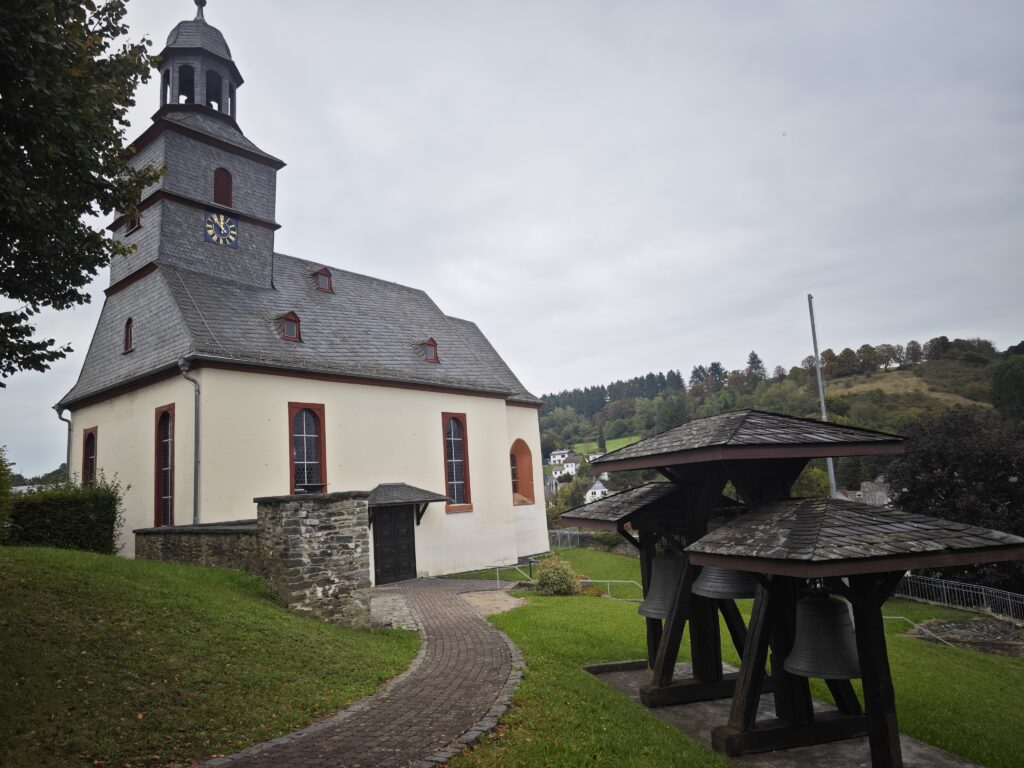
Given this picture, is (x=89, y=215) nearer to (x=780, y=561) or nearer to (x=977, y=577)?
(x=780, y=561)

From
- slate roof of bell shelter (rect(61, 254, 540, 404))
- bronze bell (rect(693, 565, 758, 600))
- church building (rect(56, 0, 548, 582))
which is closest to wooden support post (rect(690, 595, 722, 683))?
bronze bell (rect(693, 565, 758, 600))

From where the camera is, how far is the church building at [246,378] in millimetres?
15875

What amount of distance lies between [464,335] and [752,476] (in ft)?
72.3

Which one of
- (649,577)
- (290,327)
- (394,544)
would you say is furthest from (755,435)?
(290,327)

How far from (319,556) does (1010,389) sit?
59.4m

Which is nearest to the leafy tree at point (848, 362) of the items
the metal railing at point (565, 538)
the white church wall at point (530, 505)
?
the metal railing at point (565, 538)

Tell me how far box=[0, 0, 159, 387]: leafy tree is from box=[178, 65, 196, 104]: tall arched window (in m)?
14.6

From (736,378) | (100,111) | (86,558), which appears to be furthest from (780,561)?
(736,378)

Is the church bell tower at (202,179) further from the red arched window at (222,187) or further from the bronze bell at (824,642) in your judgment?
the bronze bell at (824,642)

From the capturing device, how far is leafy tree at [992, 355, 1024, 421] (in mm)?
48094

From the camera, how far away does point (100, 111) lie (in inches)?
261

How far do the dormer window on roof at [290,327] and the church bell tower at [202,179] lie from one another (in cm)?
215

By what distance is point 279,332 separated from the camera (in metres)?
18.0

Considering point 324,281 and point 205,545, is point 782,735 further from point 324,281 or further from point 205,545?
point 324,281
